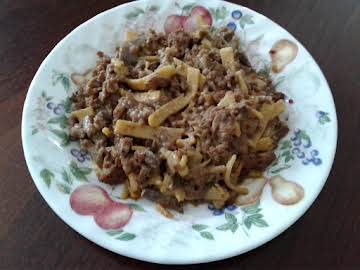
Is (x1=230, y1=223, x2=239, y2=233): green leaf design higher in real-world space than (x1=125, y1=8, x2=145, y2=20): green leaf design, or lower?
lower

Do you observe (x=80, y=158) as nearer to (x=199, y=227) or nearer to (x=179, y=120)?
(x=179, y=120)

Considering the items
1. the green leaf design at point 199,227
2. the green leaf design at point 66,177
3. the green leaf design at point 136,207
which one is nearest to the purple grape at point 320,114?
the green leaf design at point 199,227

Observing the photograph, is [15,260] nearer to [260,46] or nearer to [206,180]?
[206,180]

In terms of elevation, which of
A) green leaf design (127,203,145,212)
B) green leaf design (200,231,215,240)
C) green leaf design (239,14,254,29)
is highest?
green leaf design (239,14,254,29)

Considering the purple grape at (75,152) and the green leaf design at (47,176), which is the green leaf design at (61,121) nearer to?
the purple grape at (75,152)

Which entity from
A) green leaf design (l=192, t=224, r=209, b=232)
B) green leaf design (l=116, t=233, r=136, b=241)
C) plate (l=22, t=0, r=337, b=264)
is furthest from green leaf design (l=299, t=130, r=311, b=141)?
green leaf design (l=116, t=233, r=136, b=241)

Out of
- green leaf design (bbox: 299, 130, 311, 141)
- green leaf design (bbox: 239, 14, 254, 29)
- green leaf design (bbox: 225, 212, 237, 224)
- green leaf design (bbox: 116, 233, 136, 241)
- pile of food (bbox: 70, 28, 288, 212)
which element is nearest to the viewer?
Answer: green leaf design (bbox: 116, 233, 136, 241)

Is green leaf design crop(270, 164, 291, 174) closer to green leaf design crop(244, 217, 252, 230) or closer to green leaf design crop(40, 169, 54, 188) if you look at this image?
green leaf design crop(244, 217, 252, 230)

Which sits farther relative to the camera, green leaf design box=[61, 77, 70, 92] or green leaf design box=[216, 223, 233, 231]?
green leaf design box=[61, 77, 70, 92]
